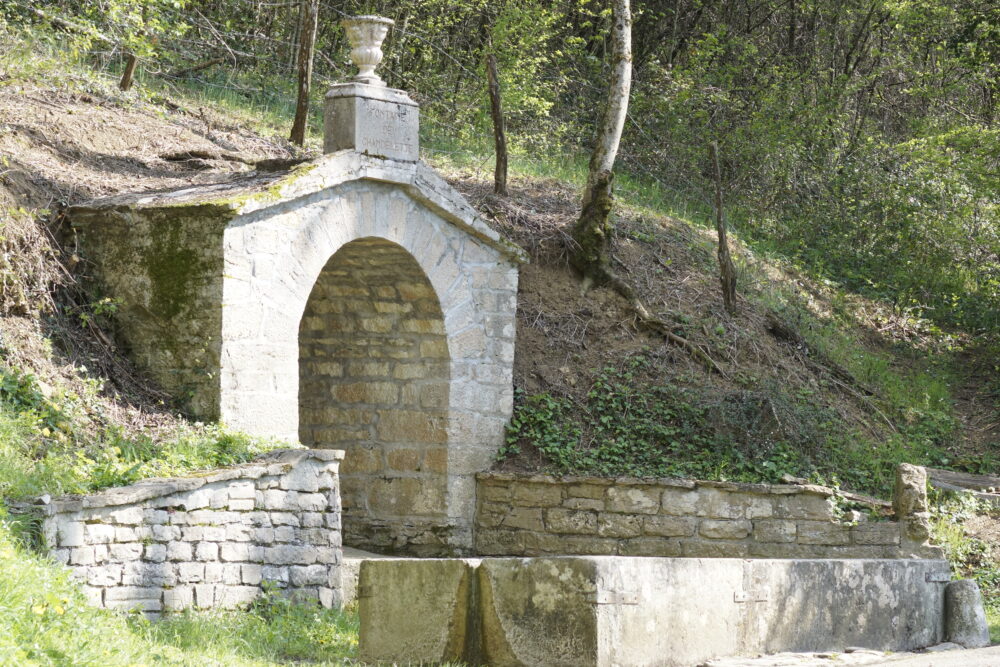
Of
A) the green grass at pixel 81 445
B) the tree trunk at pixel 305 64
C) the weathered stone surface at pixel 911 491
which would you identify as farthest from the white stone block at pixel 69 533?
the tree trunk at pixel 305 64

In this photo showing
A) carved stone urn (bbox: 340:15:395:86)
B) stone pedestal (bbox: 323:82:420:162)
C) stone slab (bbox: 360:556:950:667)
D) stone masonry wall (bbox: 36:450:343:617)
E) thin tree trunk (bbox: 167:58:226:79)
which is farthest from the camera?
thin tree trunk (bbox: 167:58:226:79)

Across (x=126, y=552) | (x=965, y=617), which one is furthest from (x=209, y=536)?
(x=965, y=617)

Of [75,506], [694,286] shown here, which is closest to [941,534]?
[694,286]

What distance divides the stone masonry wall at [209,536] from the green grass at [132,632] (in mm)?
187

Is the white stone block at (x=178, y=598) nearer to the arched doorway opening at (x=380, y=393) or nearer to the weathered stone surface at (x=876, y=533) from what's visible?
the arched doorway opening at (x=380, y=393)

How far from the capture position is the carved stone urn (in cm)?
1015

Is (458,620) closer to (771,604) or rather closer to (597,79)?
(771,604)

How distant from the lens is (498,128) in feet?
45.7

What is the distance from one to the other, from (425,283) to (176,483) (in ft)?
12.3

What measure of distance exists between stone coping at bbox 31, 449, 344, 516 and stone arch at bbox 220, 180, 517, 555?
642mm

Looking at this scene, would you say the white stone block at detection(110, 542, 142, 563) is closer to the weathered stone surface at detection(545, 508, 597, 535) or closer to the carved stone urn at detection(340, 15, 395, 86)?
the weathered stone surface at detection(545, 508, 597, 535)

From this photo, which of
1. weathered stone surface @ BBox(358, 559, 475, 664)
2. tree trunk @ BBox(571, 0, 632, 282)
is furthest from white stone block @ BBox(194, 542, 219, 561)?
tree trunk @ BBox(571, 0, 632, 282)

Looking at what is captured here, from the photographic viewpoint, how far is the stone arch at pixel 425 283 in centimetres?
923

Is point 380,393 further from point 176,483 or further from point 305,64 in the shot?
point 305,64
